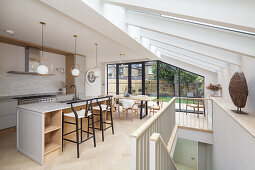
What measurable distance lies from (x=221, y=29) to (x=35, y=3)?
2777 millimetres

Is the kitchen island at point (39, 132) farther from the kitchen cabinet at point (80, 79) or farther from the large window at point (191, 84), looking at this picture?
the large window at point (191, 84)

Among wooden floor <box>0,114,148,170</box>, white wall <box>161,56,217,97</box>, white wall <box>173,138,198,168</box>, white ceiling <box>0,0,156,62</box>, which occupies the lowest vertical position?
white wall <box>173,138,198,168</box>

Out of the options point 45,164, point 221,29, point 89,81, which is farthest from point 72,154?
point 89,81

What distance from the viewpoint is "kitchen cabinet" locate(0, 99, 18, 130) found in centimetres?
314

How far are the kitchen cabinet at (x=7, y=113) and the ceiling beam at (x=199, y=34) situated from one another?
379 centimetres

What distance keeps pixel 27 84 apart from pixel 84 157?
3.51 m

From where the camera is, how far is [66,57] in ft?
17.4

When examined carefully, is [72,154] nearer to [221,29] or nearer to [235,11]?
[235,11]

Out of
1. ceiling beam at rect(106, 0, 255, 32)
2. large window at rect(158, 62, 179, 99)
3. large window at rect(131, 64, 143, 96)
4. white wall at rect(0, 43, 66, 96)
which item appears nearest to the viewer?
ceiling beam at rect(106, 0, 255, 32)

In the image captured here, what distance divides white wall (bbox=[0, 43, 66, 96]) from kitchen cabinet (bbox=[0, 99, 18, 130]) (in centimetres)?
58

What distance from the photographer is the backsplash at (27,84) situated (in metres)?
3.61

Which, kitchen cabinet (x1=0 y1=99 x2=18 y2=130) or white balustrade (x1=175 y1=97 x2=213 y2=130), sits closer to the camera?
kitchen cabinet (x1=0 y1=99 x2=18 y2=130)

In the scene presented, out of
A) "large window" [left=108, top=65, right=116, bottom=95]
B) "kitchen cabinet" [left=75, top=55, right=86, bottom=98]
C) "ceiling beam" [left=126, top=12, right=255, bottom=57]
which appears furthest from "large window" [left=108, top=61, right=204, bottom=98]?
"ceiling beam" [left=126, top=12, right=255, bottom=57]

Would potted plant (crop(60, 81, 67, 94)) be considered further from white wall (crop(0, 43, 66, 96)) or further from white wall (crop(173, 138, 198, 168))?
white wall (crop(173, 138, 198, 168))
